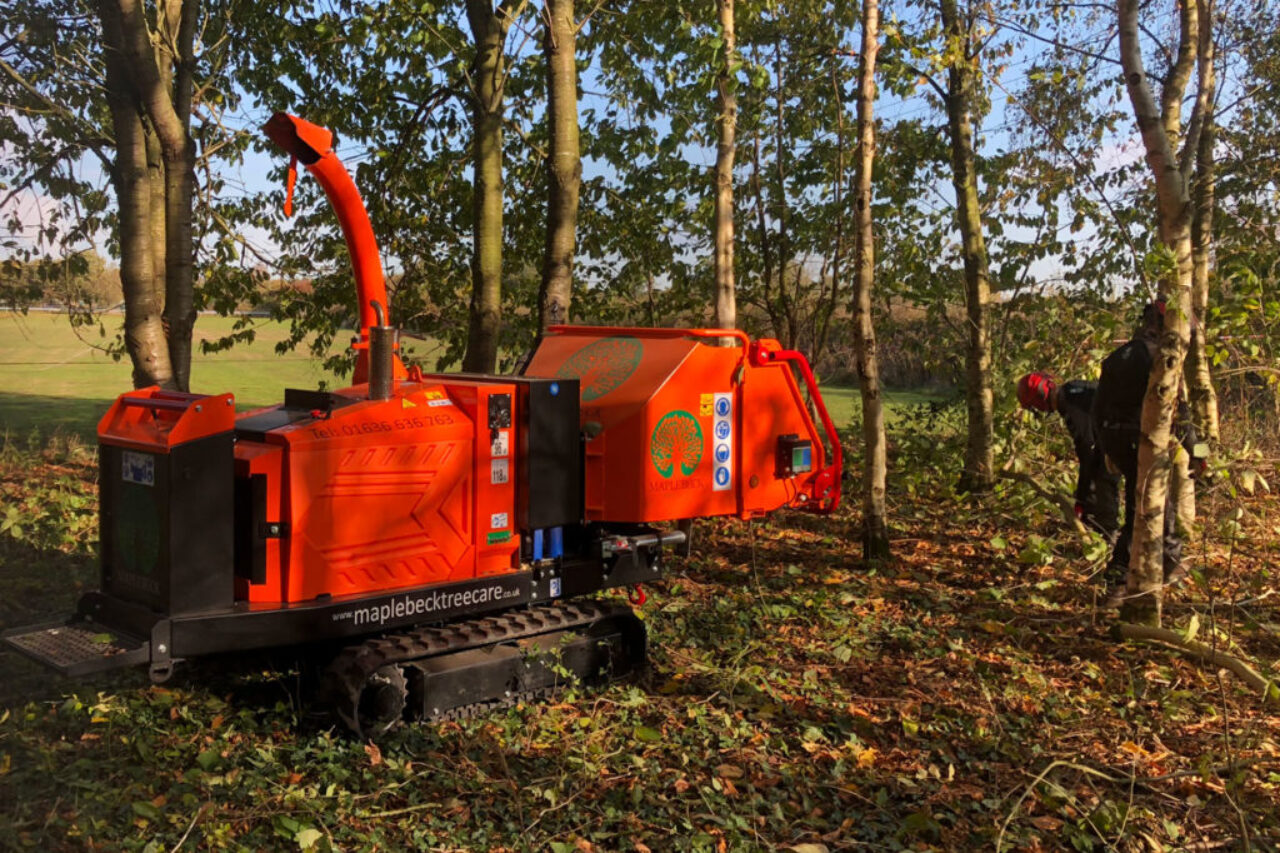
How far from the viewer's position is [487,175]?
376 inches

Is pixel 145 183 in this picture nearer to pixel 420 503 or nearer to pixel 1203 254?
pixel 420 503

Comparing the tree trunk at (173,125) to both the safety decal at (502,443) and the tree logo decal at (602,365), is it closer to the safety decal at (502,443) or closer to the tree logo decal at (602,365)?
Answer: the tree logo decal at (602,365)

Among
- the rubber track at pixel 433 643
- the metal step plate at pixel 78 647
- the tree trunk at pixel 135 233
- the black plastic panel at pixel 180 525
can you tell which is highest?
the tree trunk at pixel 135 233

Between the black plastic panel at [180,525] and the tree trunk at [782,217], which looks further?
the tree trunk at [782,217]

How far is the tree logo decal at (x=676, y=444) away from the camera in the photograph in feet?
18.9

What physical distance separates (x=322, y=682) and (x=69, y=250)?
8852 millimetres

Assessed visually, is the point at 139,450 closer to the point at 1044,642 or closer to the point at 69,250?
the point at 1044,642

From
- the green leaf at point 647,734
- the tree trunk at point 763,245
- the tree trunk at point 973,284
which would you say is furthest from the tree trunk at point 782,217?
the green leaf at point 647,734

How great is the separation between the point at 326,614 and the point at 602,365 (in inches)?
90.1

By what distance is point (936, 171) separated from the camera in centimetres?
1219

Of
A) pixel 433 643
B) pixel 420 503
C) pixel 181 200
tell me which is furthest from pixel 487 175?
pixel 433 643

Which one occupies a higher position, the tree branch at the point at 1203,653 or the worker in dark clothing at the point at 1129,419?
the worker in dark clothing at the point at 1129,419

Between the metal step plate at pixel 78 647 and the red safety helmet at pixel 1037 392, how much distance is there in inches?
A: 278

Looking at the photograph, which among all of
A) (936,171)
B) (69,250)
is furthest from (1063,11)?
(69,250)
